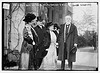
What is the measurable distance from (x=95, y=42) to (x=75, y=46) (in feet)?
0.62

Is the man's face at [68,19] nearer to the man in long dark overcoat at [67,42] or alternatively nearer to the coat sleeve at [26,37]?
the man in long dark overcoat at [67,42]

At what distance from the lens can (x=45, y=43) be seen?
1729 mm

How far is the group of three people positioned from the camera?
172 cm

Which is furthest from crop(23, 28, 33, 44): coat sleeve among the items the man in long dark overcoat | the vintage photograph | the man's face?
the man's face

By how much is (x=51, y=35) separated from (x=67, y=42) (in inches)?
6.4

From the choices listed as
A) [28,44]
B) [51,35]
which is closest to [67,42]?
[51,35]

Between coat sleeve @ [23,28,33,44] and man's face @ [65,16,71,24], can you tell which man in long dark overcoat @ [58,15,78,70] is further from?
coat sleeve @ [23,28,33,44]

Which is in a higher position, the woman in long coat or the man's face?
the man's face

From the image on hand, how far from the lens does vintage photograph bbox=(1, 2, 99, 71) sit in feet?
5.65

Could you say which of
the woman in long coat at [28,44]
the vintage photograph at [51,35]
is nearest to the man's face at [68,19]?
the vintage photograph at [51,35]

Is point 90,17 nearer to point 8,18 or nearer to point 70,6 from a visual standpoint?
point 70,6

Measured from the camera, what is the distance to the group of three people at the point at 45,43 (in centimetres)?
172

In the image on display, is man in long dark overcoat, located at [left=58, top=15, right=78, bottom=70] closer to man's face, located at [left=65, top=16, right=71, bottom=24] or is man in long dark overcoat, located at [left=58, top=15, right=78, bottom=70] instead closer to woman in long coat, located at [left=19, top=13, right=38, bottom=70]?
man's face, located at [left=65, top=16, right=71, bottom=24]

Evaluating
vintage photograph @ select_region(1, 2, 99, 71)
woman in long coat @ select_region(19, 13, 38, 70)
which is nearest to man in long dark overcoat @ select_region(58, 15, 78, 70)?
vintage photograph @ select_region(1, 2, 99, 71)
